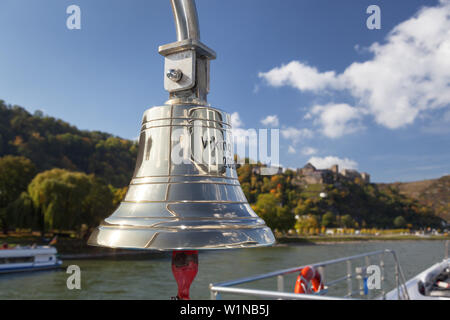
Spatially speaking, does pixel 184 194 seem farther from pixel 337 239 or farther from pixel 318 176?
pixel 318 176

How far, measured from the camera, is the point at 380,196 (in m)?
93.7

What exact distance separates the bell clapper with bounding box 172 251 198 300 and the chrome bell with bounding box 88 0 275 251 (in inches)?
3.2

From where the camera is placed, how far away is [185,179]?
1162 mm

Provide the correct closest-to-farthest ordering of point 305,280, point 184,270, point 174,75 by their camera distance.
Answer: point 184,270 < point 174,75 < point 305,280

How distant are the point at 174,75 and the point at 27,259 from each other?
21.7m

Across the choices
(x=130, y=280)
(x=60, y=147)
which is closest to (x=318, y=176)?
(x=60, y=147)

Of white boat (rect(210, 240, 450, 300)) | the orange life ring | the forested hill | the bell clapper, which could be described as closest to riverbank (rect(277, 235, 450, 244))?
Result: the forested hill

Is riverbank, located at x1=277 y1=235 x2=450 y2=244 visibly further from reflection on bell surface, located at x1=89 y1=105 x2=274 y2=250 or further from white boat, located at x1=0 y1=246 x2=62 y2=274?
reflection on bell surface, located at x1=89 y1=105 x2=274 y2=250

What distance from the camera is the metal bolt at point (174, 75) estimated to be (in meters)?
1.10

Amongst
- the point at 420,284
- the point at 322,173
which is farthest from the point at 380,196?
the point at 420,284

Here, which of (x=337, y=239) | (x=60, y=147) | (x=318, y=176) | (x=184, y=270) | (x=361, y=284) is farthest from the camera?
(x=318, y=176)
